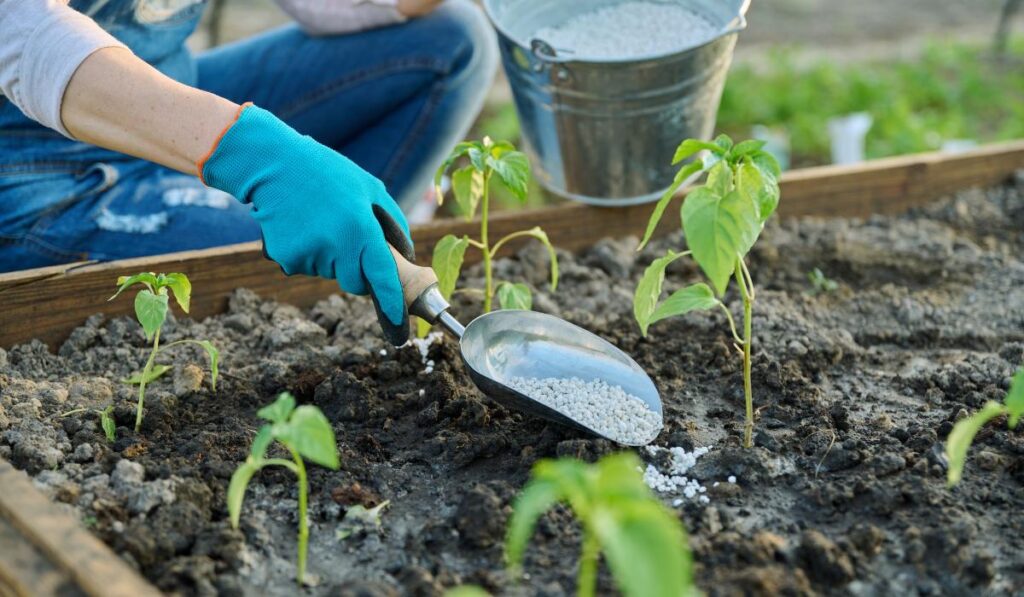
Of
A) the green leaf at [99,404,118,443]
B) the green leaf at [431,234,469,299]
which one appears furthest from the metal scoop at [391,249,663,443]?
the green leaf at [99,404,118,443]

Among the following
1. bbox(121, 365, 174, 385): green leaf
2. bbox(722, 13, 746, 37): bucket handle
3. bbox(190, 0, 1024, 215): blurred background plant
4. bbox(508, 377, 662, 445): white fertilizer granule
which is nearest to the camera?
bbox(508, 377, 662, 445): white fertilizer granule

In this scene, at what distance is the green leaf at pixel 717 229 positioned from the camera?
4.93 feet

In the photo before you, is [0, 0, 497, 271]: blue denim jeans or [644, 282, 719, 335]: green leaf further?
[0, 0, 497, 271]: blue denim jeans

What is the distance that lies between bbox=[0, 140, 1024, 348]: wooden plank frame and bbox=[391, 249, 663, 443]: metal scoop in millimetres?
542

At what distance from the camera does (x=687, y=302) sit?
172cm

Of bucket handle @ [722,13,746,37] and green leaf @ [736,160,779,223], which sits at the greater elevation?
green leaf @ [736,160,779,223]

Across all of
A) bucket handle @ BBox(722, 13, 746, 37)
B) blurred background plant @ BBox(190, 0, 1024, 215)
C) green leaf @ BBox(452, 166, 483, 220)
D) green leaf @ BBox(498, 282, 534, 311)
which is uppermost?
bucket handle @ BBox(722, 13, 746, 37)

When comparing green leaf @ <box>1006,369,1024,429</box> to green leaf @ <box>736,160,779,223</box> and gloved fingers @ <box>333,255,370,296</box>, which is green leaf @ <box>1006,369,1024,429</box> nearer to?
green leaf @ <box>736,160,779,223</box>

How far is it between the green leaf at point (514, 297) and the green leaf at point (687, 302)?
0.40 meters

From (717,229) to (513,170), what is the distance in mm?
614

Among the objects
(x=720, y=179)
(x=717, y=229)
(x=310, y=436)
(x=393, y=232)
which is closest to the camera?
(x=310, y=436)

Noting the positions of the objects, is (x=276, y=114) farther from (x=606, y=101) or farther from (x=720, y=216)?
(x=720, y=216)

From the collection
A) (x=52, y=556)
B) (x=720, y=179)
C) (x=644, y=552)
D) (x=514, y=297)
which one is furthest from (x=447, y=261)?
(x=644, y=552)

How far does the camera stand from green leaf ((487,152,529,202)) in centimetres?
203
